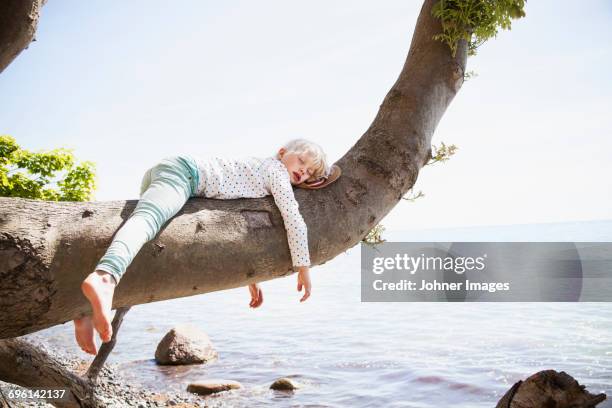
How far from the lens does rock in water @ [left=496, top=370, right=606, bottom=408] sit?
3615 millimetres

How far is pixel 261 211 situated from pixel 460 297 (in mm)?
22598

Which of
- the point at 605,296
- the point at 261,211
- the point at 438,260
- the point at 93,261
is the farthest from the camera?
the point at 438,260

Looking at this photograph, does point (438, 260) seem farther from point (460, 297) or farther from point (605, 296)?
point (605, 296)

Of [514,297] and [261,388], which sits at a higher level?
[514,297]

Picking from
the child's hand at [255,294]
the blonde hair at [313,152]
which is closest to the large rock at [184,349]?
the child's hand at [255,294]

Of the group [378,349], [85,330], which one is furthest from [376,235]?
[378,349]

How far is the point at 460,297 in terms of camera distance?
23.5 metres

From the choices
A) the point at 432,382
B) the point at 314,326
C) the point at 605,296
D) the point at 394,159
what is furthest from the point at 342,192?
the point at 605,296

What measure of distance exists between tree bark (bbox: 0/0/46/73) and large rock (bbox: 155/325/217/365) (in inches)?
358

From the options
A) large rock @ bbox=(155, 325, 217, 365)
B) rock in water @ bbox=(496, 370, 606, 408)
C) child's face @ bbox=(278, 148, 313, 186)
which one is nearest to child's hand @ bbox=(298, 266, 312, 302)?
child's face @ bbox=(278, 148, 313, 186)

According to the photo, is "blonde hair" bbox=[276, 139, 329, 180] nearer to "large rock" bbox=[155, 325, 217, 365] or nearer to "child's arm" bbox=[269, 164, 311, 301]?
"child's arm" bbox=[269, 164, 311, 301]

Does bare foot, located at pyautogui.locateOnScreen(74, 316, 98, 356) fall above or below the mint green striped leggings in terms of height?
below

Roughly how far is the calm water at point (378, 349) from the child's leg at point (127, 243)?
6801mm

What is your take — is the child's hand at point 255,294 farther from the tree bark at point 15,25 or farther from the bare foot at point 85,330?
the tree bark at point 15,25
